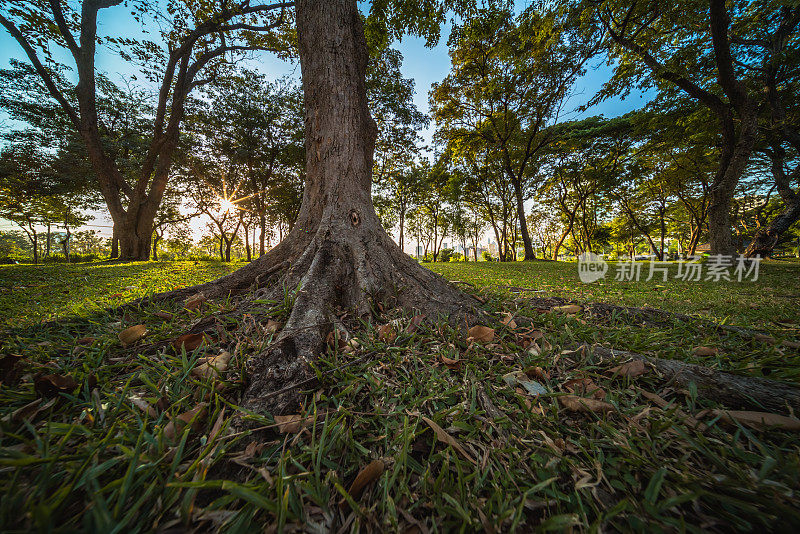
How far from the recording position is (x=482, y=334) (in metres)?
1.51

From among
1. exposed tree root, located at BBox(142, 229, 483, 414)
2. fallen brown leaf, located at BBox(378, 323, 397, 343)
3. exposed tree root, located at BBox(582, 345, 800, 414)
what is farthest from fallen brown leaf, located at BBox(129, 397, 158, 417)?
exposed tree root, located at BBox(582, 345, 800, 414)

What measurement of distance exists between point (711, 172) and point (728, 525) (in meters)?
25.0

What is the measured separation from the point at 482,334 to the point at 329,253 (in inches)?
51.0

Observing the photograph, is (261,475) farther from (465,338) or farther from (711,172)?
(711,172)

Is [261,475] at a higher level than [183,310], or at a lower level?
lower

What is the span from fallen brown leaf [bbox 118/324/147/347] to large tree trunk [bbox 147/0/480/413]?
0.48 meters

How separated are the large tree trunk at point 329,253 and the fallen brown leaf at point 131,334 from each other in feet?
1.57

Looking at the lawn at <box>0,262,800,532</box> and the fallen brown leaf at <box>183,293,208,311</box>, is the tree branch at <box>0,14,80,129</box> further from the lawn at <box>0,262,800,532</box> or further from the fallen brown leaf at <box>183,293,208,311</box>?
the lawn at <box>0,262,800,532</box>

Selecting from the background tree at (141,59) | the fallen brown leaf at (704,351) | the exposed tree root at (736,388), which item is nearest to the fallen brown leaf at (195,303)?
the exposed tree root at (736,388)

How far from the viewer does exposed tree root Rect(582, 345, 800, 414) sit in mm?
983

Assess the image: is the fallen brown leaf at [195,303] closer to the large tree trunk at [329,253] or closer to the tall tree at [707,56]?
the large tree trunk at [329,253]

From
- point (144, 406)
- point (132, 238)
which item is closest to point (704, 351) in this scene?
point (144, 406)

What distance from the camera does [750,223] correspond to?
2289cm

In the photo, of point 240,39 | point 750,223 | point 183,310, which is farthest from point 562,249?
point 183,310
